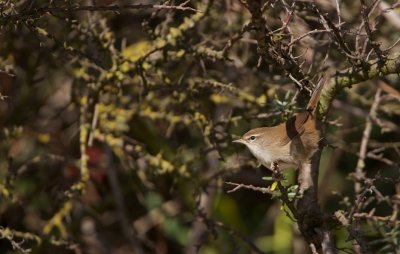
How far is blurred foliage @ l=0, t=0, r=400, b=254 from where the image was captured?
9.48ft

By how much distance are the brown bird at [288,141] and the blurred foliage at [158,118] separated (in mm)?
81

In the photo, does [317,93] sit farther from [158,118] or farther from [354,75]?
[158,118]

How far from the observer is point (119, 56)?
125 inches

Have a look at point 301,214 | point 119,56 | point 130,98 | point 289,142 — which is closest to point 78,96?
point 130,98

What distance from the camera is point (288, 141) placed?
3018mm

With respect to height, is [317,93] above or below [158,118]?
above

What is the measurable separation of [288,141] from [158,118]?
2.69 feet

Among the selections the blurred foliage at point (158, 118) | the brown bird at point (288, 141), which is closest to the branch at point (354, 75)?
the blurred foliage at point (158, 118)

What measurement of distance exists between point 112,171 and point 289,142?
1.55m

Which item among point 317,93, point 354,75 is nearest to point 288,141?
point 317,93

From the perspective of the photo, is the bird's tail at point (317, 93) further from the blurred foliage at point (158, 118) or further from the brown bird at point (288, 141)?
the blurred foliage at point (158, 118)

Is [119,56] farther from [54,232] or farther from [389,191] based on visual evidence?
[389,191]

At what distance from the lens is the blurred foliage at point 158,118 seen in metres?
2.89

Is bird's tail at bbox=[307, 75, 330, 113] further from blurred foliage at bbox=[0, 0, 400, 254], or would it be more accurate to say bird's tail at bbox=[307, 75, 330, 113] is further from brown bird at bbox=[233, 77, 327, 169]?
blurred foliage at bbox=[0, 0, 400, 254]
